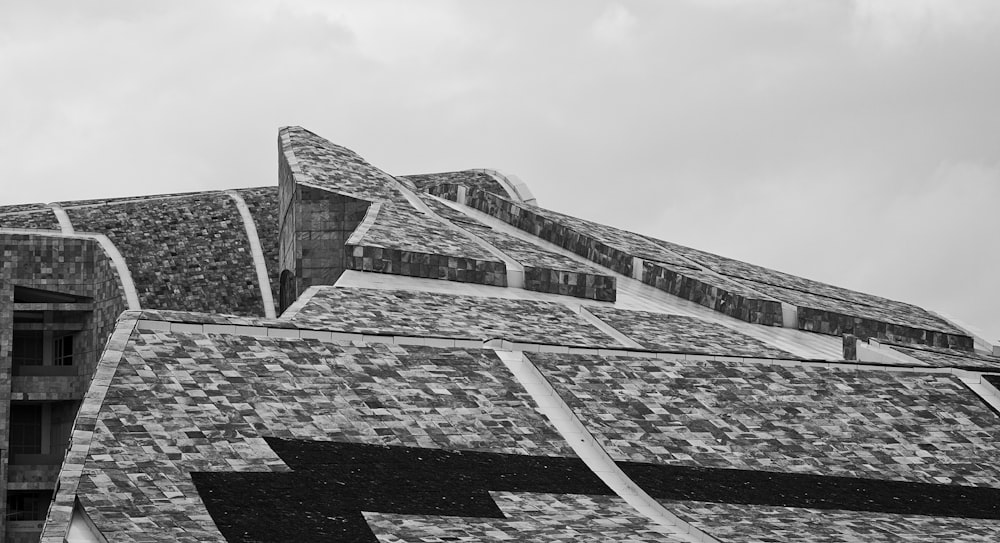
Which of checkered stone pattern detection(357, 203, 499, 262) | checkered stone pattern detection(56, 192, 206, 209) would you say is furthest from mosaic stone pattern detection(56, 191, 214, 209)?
checkered stone pattern detection(357, 203, 499, 262)

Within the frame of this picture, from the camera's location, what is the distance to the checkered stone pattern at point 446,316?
68.2 ft

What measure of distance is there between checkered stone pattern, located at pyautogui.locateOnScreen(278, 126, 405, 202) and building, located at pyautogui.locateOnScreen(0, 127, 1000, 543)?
115mm

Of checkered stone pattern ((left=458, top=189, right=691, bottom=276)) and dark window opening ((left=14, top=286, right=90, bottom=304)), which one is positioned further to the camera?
checkered stone pattern ((left=458, top=189, right=691, bottom=276))

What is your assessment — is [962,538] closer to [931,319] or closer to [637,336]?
[637,336]

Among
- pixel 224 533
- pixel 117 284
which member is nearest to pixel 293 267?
pixel 117 284

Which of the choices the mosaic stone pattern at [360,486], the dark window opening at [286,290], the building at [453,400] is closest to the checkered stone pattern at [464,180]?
the building at [453,400]

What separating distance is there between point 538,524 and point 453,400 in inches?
111

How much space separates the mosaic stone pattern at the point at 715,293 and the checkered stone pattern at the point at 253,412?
32.6 feet

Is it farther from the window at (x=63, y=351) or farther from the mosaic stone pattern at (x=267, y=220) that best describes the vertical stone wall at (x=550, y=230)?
the window at (x=63, y=351)

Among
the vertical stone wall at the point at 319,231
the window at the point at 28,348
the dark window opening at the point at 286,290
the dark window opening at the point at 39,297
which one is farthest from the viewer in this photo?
the window at the point at 28,348

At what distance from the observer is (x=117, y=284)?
2819 cm

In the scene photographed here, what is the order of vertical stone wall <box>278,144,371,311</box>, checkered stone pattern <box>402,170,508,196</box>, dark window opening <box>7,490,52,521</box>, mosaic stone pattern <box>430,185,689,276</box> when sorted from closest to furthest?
1. vertical stone wall <box>278,144,371,311</box>
2. dark window opening <box>7,490,52,521</box>
3. mosaic stone pattern <box>430,185,689,276</box>
4. checkered stone pattern <box>402,170,508,196</box>

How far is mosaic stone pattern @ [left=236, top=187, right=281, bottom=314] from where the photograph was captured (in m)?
31.1

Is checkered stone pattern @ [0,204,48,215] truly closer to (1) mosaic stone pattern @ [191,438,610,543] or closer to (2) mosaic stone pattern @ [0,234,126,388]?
(2) mosaic stone pattern @ [0,234,126,388]
